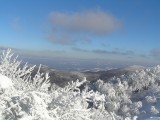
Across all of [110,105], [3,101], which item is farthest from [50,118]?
[110,105]

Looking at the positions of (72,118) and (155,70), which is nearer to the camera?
(72,118)

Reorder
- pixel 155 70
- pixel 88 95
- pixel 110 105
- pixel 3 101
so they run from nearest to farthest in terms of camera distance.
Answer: pixel 3 101
pixel 88 95
pixel 110 105
pixel 155 70

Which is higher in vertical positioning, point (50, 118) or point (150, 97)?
point (50, 118)

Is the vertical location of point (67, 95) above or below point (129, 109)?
above

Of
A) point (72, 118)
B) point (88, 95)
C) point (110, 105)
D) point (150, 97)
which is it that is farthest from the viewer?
point (150, 97)

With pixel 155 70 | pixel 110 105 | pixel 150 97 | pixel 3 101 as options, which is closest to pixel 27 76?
pixel 3 101

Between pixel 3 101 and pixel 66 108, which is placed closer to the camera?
pixel 3 101

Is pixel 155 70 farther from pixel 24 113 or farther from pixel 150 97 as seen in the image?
pixel 24 113

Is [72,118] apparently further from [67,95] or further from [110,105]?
[110,105]

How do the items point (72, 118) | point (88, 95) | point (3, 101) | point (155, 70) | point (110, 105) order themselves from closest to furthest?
point (3, 101) < point (72, 118) < point (88, 95) < point (110, 105) < point (155, 70)
